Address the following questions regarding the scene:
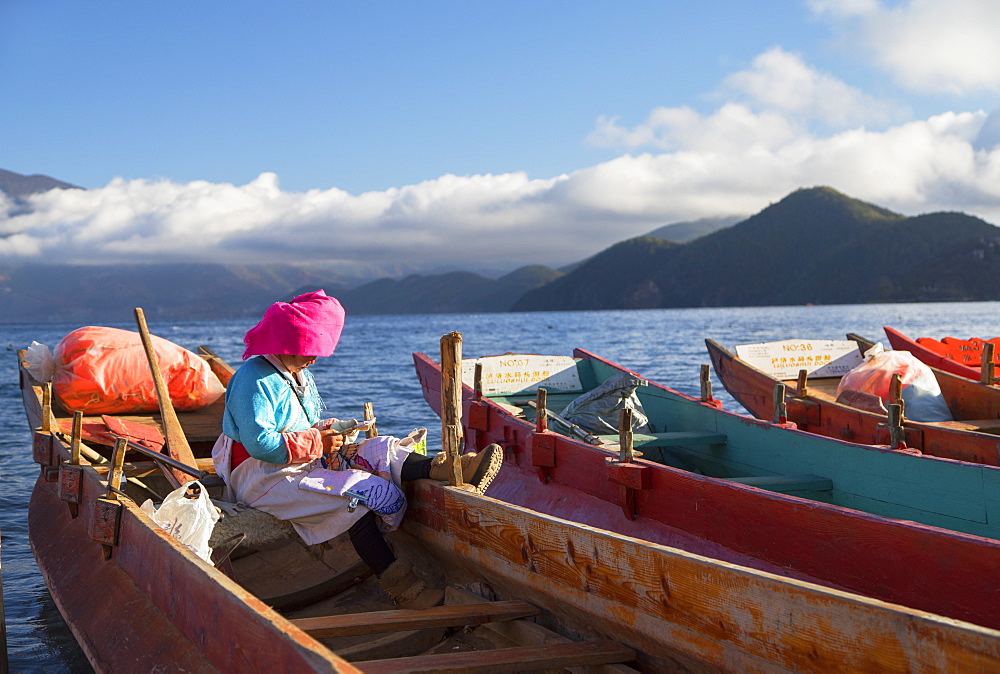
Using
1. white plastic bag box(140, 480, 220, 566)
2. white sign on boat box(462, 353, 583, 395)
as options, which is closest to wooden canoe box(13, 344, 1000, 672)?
white plastic bag box(140, 480, 220, 566)

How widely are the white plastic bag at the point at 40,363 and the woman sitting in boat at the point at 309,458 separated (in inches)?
144

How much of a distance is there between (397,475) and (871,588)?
8.59 ft

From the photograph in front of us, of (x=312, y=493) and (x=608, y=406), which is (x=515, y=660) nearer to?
(x=312, y=493)

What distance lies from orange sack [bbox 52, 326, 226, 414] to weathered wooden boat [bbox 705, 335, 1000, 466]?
567 centimetres

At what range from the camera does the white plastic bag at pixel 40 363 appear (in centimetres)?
734

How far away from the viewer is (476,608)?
3.94 m

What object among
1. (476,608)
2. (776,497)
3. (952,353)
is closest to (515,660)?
(476,608)

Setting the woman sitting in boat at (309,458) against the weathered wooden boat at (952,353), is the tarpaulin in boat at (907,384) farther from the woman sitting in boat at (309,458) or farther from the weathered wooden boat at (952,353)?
the woman sitting in boat at (309,458)

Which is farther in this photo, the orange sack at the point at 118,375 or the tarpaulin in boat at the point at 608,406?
the tarpaulin in boat at the point at 608,406

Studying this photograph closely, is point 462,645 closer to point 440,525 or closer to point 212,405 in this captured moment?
point 440,525

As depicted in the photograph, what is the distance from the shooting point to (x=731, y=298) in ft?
541

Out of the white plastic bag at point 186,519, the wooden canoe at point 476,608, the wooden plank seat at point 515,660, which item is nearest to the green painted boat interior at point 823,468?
the wooden canoe at point 476,608

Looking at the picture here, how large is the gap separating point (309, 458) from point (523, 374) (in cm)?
598

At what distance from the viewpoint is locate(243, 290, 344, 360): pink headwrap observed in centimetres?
418
